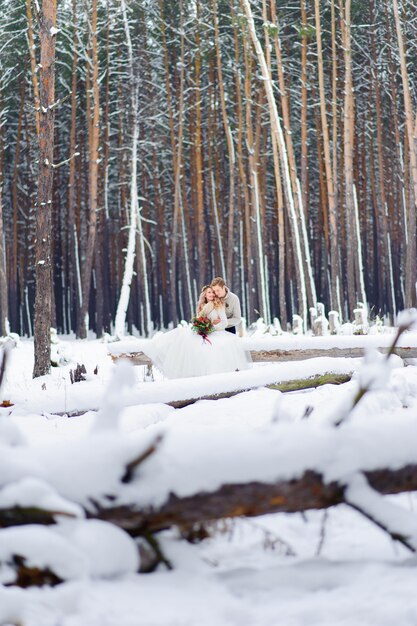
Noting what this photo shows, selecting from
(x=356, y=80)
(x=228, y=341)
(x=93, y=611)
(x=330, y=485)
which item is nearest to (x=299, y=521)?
(x=330, y=485)

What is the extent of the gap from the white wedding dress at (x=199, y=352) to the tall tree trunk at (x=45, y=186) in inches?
63.6

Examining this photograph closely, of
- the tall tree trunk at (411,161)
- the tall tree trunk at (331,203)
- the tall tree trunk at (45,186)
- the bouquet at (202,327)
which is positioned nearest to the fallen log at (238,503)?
the bouquet at (202,327)

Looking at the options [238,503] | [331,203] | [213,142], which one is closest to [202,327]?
[238,503]

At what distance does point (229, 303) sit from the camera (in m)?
8.54

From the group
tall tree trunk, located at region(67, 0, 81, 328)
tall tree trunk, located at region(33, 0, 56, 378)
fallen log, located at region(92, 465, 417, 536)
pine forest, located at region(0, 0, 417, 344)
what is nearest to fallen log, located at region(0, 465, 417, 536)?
fallen log, located at region(92, 465, 417, 536)

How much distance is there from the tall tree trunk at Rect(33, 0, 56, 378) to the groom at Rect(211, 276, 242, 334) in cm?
226

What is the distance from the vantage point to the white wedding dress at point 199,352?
803 centimetres

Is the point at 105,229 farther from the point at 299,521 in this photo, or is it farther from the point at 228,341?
the point at 299,521

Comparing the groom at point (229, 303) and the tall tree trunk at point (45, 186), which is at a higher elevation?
the tall tree trunk at point (45, 186)

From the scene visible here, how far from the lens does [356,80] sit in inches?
821

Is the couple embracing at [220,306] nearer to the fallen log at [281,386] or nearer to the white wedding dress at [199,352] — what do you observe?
the white wedding dress at [199,352]

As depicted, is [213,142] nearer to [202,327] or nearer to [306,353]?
[306,353]

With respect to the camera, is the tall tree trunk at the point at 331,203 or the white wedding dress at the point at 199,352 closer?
the white wedding dress at the point at 199,352

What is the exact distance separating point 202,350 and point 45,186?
120 inches
